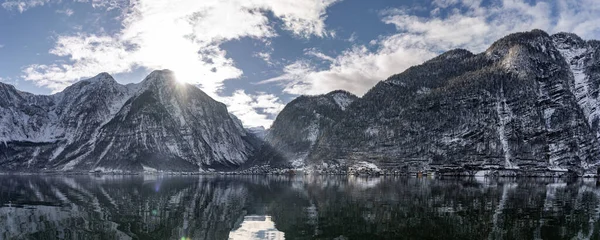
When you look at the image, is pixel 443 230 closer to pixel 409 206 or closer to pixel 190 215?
pixel 409 206

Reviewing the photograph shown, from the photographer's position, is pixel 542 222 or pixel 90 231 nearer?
pixel 90 231

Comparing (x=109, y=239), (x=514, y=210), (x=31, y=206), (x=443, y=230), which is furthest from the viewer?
(x=31, y=206)

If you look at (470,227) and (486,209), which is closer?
(470,227)

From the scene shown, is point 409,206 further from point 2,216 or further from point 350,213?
point 2,216

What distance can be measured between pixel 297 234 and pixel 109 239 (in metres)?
20.2

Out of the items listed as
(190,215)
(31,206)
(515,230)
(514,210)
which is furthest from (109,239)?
(514,210)

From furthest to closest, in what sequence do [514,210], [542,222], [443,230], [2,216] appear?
[514,210]
[2,216]
[542,222]
[443,230]

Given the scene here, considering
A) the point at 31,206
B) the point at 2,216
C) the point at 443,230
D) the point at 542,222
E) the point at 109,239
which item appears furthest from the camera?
the point at 31,206

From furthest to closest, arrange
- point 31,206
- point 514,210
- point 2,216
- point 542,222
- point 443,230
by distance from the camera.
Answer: point 31,206 → point 514,210 → point 2,216 → point 542,222 → point 443,230

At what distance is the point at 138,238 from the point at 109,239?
9.44 feet

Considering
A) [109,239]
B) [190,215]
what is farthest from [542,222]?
[109,239]

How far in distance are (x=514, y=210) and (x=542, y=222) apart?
1361cm

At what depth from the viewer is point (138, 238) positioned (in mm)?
42656

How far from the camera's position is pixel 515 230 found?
46062mm
